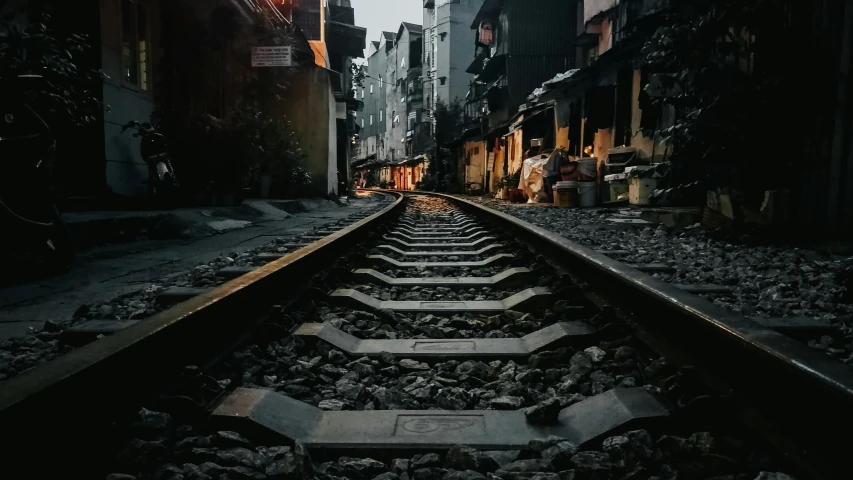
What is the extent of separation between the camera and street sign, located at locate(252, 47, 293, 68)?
11125 mm

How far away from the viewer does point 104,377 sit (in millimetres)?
1323

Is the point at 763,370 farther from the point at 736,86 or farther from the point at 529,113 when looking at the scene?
the point at 529,113

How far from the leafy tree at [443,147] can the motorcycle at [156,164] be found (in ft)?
96.0

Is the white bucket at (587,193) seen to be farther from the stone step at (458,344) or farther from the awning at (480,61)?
the awning at (480,61)

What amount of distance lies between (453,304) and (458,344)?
70 cm

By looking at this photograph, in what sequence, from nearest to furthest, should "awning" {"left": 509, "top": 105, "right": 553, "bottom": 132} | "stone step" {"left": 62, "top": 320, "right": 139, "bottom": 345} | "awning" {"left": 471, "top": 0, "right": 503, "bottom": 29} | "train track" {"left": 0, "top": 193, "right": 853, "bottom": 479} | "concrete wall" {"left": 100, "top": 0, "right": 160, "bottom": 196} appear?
"train track" {"left": 0, "top": 193, "right": 853, "bottom": 479} → "stone step" {"left": 62, "top": 320, "right": 139, "bottom": 345} → "concrete wall" {"left": 100, "top": 0, "right": 160, "bottom": 196} → "awning" {"left": 509, "top": 105, "right": 553, "bottom": 132} → "awning" {"left": 471, "top": 0, "right": 503, "bottom": 29}

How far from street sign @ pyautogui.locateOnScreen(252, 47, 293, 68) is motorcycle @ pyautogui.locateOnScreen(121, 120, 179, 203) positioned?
4100 mm

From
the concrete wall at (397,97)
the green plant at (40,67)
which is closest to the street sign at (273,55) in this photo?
the green plant at (40,67)

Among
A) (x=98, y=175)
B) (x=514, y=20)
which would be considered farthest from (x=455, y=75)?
(x=98, y=175)

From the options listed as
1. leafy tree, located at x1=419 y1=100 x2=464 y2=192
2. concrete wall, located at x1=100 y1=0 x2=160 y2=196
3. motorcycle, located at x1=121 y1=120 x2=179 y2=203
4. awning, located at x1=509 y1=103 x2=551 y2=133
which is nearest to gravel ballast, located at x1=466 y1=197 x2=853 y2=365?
motorcycle, located at x1=121 y1=120 x2=179 y2=203

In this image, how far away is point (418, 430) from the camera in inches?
57.8

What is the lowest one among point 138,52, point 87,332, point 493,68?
point 87,332

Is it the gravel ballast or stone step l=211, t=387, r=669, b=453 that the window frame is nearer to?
the gravel ballast

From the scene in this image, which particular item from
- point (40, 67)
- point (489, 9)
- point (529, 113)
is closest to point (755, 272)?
point (40, 67)
